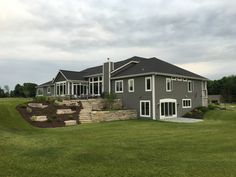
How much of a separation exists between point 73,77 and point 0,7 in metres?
18.6

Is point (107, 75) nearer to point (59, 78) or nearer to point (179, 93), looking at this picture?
point (179, 93)

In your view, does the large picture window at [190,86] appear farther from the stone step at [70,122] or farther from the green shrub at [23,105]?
the green shrub at [23,105]

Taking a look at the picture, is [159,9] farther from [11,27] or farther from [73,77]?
[73,77]

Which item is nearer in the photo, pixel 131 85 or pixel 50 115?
pixel 50 115

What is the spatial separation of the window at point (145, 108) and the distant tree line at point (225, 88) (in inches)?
2256

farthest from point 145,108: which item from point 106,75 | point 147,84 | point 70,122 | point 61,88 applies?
point 61,88

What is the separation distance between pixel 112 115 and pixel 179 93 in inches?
344

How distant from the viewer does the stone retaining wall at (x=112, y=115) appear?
2373 centimetres

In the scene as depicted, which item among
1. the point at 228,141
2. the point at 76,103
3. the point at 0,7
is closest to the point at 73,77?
the point at 76,103

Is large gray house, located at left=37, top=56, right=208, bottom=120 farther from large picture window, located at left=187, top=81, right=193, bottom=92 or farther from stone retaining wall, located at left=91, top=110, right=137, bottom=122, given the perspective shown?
stone retaining wall, located at left=91, top=110, right=137, bottom=122

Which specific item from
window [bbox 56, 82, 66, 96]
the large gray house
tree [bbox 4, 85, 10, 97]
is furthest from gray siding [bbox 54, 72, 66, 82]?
tree [bbox 4, 85, 10, 97]

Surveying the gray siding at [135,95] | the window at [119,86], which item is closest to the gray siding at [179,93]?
the gray siding at [135,95]

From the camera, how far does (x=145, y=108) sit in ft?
85.7

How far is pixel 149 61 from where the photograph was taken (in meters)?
30.4
